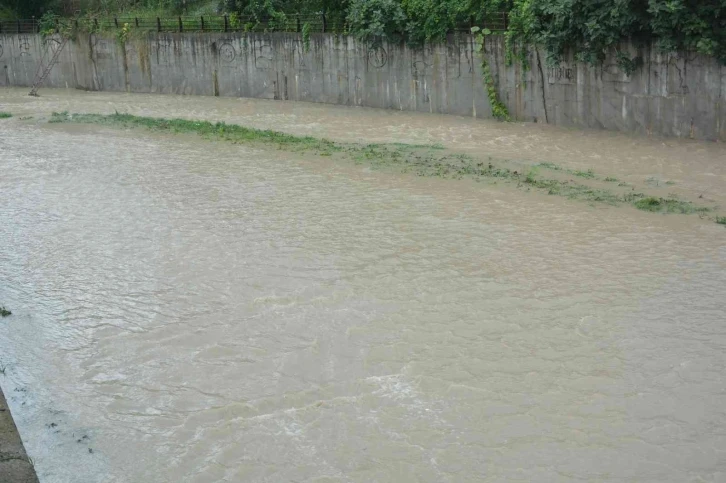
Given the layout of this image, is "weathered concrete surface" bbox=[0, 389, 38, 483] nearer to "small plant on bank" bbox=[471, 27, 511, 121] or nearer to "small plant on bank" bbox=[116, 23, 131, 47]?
"small plant on bank" bbox=[471, 27, 511, 121]

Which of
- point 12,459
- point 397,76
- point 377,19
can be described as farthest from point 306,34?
point 12,459

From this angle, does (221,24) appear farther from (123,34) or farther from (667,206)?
(667,206)

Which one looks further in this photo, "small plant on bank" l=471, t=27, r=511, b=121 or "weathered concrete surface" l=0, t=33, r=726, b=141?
"small plant on bank" l=471, t=27, r=511, b=121

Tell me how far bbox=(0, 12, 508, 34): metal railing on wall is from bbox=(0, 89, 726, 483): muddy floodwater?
7.13m

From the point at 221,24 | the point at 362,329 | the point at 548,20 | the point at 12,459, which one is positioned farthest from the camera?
the point at 221,24

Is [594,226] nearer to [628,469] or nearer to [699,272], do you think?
[699,272]

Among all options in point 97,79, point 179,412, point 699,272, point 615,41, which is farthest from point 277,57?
point 179,412

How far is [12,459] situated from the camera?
508cm

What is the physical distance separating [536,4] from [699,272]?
1068 centimetres

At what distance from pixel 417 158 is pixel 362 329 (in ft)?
28.5

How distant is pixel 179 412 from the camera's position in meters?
7.15

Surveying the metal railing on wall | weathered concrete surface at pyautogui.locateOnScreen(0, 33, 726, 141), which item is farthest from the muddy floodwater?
the metal railing on wall

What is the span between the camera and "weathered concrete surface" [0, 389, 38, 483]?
488cm

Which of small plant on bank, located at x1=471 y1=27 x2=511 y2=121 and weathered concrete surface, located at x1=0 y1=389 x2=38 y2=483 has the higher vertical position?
small plant on bank, located at x1=471 y1=27 x2=511 y2=121
